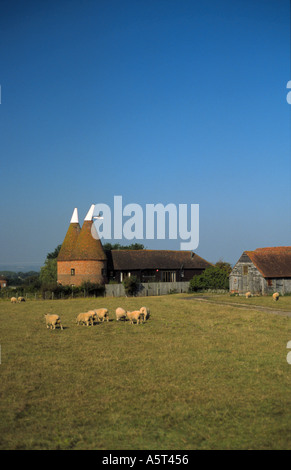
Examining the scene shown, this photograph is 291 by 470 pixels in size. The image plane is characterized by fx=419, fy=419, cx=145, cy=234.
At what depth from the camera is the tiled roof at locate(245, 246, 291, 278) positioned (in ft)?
159

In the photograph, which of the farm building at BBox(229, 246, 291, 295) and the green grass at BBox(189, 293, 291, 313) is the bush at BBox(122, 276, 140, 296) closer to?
the farm building at BBox(229, 246, 291, 295)

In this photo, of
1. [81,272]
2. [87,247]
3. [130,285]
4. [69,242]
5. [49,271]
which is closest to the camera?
[81,272]

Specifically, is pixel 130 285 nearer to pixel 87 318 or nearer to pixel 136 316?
pixel 136 316

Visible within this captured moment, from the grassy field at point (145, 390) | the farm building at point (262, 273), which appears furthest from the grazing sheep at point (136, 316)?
the farm building at point (262, 273)

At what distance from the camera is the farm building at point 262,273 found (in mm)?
48312

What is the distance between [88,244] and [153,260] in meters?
11.8

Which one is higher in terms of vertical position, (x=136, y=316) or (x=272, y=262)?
(x=272, y=262)

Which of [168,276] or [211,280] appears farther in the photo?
[168,276]

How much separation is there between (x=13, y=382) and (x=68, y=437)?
14.3ft

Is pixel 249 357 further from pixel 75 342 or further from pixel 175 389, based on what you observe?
pixel 75 342

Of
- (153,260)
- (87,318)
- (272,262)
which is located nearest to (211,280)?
(272,262)

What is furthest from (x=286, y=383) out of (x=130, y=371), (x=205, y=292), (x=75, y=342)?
(x=205, y=292)

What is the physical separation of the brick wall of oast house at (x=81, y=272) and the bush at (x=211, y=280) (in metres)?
13.6

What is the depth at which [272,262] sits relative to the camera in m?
50.1
